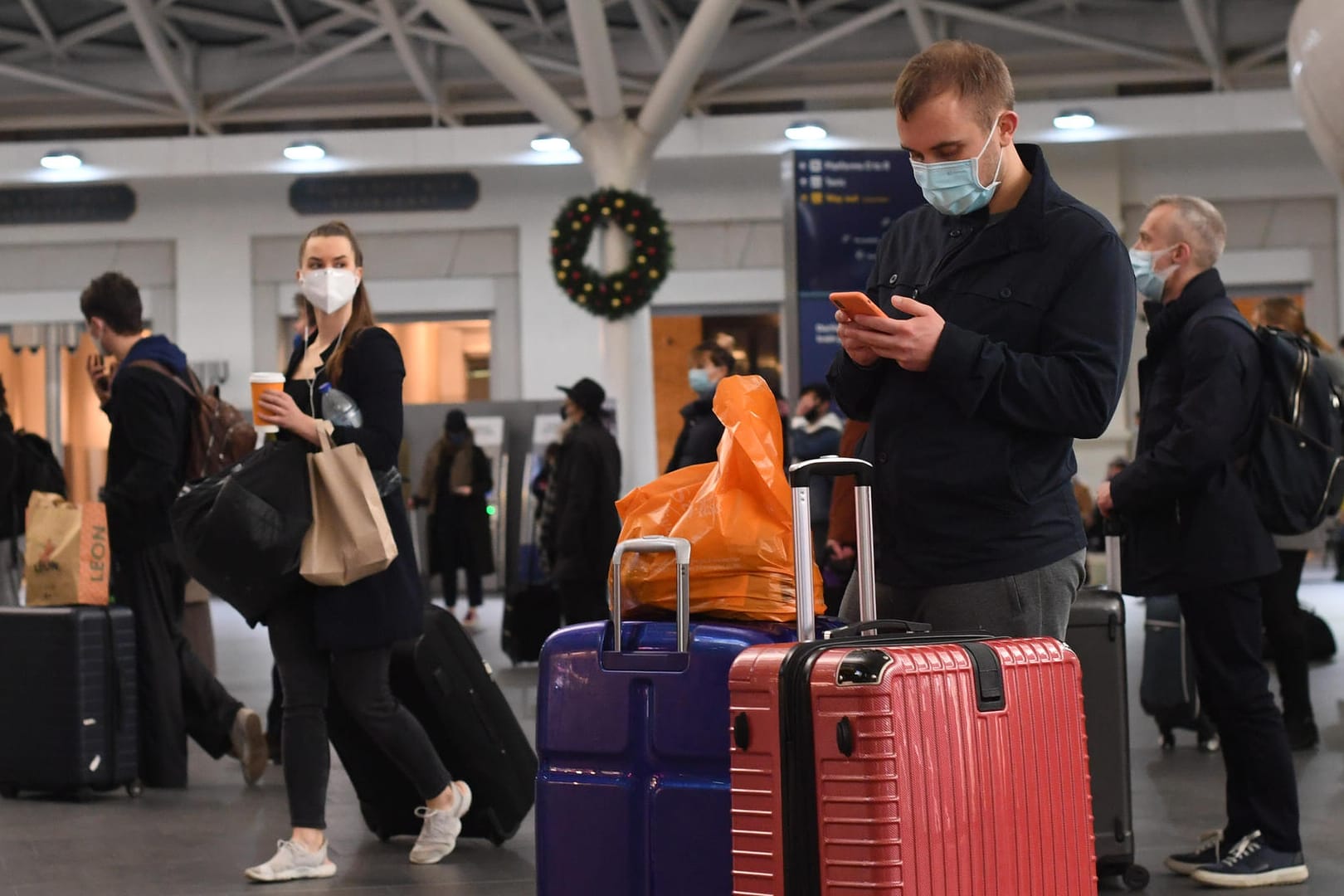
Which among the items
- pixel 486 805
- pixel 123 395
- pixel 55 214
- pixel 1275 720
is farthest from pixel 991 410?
pixel 55 214

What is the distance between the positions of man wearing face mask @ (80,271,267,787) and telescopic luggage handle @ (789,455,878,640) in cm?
344

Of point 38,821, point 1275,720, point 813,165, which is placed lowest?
point 38,821

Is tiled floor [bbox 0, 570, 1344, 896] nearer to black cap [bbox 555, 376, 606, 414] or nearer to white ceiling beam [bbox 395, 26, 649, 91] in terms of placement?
black cap [bbox 555, 376, 606, 414]

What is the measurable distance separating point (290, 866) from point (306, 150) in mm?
14117

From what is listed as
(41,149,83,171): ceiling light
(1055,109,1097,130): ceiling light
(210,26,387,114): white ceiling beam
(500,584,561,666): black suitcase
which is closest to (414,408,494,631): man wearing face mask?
(500,584,561,666): black suitcase

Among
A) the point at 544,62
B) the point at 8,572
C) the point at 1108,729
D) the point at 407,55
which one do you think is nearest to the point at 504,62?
the point at 407,55

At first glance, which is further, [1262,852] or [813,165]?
[813,165]

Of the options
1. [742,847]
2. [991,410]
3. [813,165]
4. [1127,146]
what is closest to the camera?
[742,847]

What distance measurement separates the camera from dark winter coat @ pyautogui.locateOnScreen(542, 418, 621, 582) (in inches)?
322

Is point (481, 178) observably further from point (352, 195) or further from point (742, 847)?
point (742, 847)

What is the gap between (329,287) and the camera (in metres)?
4.03

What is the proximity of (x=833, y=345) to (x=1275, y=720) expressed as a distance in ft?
15.0

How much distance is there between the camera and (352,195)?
18422mm

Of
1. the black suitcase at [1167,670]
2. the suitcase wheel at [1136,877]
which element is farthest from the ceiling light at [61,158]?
the suitcase wheel at [1136,877]
